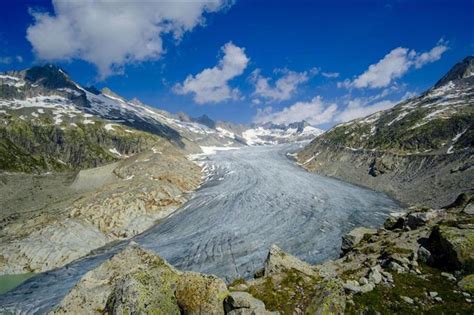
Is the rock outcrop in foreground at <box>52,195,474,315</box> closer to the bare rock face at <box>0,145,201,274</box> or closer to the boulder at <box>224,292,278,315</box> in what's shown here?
the boulder at <box>224,292,278,315</box>

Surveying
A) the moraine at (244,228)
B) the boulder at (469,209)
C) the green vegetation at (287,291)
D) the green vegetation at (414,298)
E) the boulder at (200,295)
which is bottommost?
the moraine at (244,228)

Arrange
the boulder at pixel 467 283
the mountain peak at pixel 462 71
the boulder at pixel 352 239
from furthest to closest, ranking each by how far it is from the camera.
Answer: the mountain peak at pixel 462 71 < the boulder at pixel 352 239 < the boulder at pixel 467 283

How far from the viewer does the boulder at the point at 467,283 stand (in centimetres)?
1387

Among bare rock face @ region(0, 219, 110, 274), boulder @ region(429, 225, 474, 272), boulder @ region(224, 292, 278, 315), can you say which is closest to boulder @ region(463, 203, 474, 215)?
boulder @ region(429, 225, 474, 272)

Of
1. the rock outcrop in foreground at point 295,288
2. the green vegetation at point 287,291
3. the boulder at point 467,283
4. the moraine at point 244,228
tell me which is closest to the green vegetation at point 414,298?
the rock outcrop in foreground at point 295,288

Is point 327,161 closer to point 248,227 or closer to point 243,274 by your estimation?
point 248,227

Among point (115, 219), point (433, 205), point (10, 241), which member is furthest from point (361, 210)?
point (10, 241)

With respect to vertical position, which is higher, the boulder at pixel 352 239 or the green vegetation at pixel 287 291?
the green vegetation at pixel 287 291

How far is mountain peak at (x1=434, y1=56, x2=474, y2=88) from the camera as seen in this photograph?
181250mm

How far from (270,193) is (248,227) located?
22.6 meters

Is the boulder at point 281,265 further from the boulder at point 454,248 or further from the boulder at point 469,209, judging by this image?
the boulder at point 469,209

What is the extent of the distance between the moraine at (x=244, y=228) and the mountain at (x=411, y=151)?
6.97m

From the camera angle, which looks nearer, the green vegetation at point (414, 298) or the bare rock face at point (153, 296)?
the bare rock face at point (153, 296)

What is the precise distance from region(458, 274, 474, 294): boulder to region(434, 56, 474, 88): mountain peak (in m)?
191
